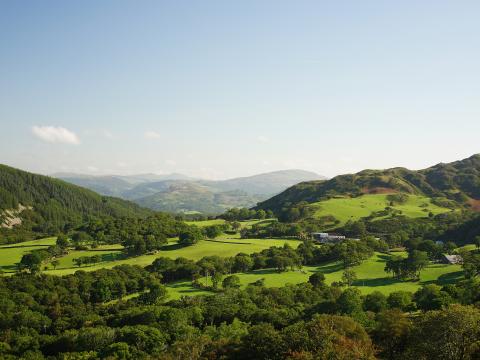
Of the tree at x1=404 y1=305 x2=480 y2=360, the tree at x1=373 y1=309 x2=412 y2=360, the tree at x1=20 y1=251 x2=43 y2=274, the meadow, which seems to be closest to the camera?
the tree at x1=404 y1=305 x2=480 y2=360

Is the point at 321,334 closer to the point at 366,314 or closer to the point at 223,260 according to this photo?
the point at 366,314

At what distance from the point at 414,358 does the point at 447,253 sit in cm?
10062

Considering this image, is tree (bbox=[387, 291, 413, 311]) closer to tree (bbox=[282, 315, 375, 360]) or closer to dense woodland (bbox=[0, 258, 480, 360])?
dense woodland (bbox=[0, 258, 480, 360])

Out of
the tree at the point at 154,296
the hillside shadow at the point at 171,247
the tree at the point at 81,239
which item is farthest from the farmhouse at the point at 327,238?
the tree at the point at 81,239

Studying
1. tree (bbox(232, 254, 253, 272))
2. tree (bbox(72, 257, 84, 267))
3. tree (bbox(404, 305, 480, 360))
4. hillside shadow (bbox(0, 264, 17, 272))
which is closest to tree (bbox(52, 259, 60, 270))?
tree (bbox(72, 257, 84, 267))

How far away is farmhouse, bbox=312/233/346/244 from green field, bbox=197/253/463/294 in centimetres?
4011

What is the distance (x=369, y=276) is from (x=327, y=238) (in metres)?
60.3

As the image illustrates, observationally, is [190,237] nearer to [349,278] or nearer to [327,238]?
[327,238]

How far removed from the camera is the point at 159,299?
88.6 m

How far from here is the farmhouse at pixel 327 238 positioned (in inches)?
6489

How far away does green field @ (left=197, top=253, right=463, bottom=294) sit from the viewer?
95.9 meters

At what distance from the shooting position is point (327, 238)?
168375 millimetres

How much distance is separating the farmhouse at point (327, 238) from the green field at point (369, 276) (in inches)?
1579

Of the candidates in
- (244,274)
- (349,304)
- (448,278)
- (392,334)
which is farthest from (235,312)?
(448,278)
